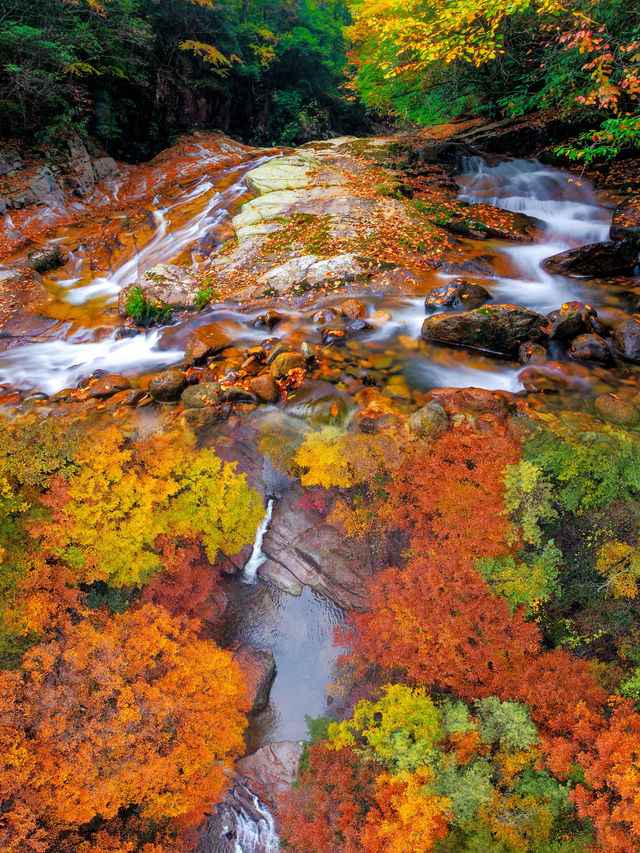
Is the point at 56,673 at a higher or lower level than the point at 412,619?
lower

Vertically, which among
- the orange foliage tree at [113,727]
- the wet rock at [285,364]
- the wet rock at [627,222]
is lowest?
the orange foliage tree at [113,727]

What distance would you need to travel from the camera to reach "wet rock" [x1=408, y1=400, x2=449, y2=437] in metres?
7.94

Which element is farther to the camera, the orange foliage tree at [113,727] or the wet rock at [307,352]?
the wet rock at [307,352]

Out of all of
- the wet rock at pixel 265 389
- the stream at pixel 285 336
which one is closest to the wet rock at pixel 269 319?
the stream at pixel 285 336

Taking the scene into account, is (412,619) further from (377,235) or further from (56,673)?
(377,235)

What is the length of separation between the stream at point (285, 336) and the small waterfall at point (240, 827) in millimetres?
26

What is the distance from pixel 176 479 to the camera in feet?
28.9

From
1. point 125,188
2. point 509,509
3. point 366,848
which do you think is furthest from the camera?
point 125,188

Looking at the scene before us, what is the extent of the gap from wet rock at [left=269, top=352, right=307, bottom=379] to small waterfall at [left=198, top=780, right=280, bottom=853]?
920cm

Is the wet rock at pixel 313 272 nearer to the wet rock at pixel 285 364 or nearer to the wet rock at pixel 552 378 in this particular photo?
the wet rock at pixel 285 364

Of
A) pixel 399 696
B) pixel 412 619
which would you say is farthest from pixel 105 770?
pixel 412 619

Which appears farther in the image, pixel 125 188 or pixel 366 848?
pixel 125 188

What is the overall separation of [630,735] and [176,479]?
877cm

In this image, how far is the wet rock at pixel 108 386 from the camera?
31.9ft
